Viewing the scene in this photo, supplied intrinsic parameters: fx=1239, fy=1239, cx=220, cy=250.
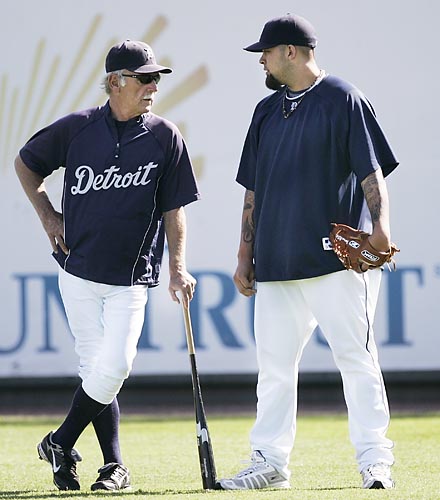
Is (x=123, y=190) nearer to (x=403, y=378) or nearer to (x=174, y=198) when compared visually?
(x=174, y=198)

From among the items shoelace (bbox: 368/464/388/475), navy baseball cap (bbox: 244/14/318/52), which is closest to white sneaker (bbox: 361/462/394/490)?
shoelace (bbox: 368/464/388/475)

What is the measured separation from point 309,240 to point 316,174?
256 millimetres

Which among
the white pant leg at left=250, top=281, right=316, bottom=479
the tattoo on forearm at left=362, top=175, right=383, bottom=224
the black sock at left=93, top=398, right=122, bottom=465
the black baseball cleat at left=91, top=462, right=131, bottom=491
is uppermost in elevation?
the tattoo on forearm at left=362, top=175, right=383, bottom=224

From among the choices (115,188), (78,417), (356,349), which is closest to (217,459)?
(78,417)

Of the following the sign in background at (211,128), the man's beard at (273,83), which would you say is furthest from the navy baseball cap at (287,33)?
the sign in background at (211,128)

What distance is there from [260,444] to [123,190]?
1.16 m

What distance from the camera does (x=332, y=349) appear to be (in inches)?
189

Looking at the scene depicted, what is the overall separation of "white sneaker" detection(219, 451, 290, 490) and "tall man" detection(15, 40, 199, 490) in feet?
1.59

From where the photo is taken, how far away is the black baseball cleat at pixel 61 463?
4.94m

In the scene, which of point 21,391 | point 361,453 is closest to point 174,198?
point 361,453

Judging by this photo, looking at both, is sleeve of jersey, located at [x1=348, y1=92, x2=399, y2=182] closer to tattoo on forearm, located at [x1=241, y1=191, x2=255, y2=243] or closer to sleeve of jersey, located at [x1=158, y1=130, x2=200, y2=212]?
tattoo on forearm, located at [x1=241, y1=191, x2=255, y2=243]

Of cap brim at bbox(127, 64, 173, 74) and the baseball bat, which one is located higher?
cap brim at bbox(127, 64, 173, 74)

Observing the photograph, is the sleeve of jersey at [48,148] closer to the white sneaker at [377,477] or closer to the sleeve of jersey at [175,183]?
the sleeve of jersey at [175,183]

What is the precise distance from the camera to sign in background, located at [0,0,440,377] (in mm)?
9047
